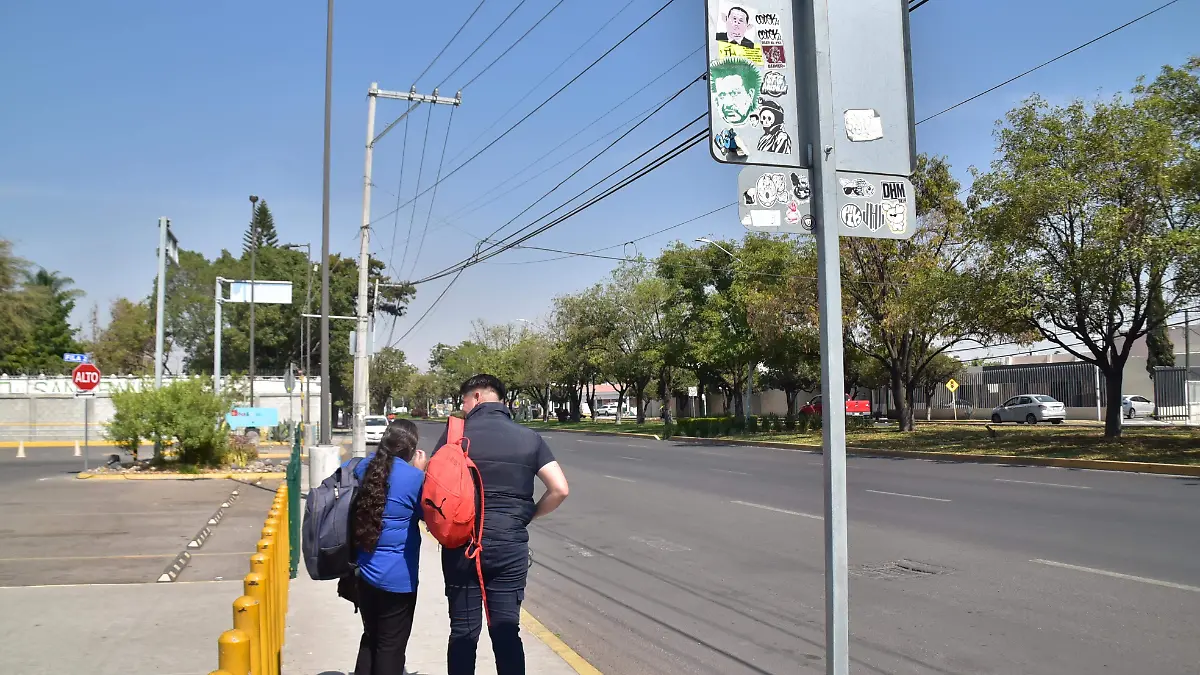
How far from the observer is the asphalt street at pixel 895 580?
21.0 feet

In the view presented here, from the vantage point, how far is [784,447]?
116 ft

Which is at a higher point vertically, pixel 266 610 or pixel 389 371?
pixel 389 371

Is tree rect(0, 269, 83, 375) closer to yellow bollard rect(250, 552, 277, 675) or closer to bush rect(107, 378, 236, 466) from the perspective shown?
bush rect(107, 378, 236, 466)

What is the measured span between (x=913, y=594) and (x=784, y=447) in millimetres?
27435

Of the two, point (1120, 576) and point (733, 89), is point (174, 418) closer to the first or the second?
point (1120, 576)

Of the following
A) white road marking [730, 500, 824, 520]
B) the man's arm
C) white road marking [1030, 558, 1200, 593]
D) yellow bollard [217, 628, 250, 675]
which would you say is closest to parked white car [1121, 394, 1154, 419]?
white road marking [730, 500, 824, 520]

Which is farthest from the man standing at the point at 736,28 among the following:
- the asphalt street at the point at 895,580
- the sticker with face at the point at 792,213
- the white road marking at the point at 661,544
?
the white road marking at the point at 661,544

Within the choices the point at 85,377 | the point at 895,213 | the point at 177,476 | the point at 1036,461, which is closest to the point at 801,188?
the point at 895,213

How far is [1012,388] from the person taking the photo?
166ft

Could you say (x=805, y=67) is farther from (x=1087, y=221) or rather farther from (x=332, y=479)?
(x=1087, y=221)

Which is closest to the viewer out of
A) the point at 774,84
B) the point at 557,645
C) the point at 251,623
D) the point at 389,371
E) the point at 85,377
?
the point at 774,84

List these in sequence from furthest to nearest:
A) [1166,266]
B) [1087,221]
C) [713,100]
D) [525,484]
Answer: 1. [1087,221]
2. [1166,266]
3. [525,484]
4. [713,100]

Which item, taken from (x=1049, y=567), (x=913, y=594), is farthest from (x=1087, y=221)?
(x=913, y=594)

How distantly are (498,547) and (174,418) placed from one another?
66.7 ft
